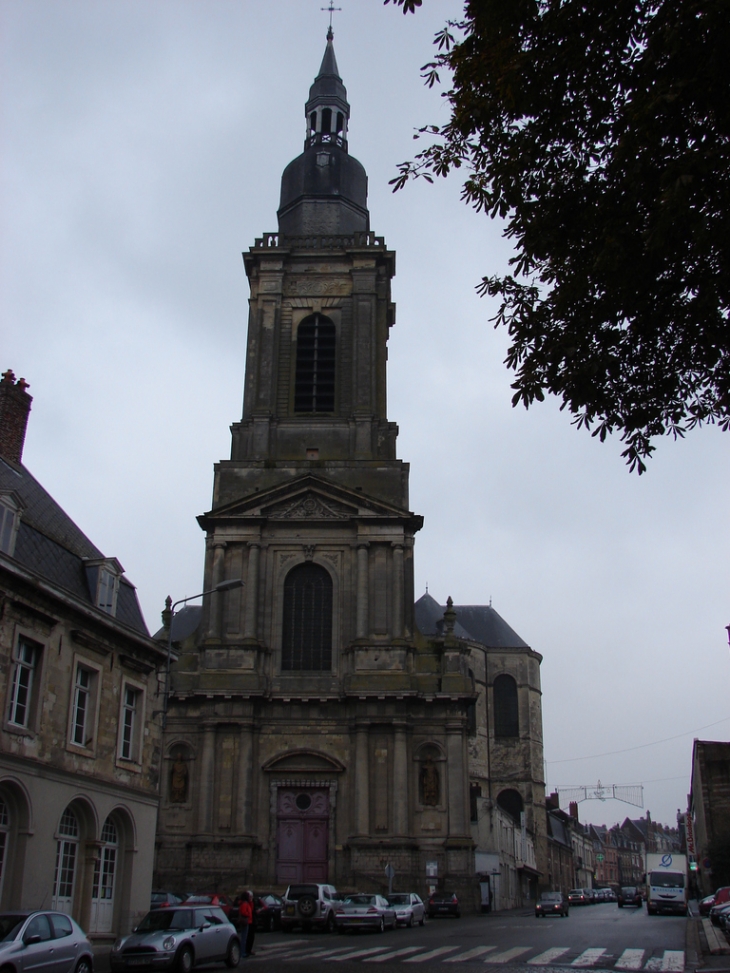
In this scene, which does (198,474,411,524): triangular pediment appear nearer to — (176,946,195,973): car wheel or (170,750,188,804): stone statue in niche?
→ (170,750,188,804): stone statue in niche

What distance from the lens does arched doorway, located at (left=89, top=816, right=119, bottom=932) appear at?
19.3 m

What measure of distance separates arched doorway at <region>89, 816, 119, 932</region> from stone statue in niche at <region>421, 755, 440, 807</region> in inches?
557

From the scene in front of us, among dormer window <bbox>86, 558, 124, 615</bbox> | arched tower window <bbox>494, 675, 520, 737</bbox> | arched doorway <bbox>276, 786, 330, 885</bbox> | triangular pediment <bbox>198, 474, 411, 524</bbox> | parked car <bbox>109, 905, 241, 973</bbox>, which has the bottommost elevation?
parked car <bbox>109, 905, 241, 973</bbox>

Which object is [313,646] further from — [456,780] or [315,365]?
[315,365]

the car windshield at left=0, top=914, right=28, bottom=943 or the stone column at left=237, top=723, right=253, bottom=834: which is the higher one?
the stone column at left=237, top=723, right=253, bottom=834

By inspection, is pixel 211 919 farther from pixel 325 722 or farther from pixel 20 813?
pixel 325 722

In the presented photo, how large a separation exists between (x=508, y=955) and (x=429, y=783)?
52.0 feet

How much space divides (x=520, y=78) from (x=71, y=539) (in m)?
15.9

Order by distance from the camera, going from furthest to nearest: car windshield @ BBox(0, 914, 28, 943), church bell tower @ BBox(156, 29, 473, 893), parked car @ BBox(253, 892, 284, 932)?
church bell tower @ BBox(156, 29, 473, 893) → parked car @ BBox(253, 892, 284, 932) → car windshield @ BBox(0, 914, 28, 943)

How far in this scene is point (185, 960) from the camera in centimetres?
1474

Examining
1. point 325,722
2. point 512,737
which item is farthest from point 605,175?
point 512,737

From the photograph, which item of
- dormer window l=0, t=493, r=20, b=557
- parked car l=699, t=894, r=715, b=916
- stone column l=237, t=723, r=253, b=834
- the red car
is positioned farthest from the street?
dormer window l=0, t=493, r=20, b=557

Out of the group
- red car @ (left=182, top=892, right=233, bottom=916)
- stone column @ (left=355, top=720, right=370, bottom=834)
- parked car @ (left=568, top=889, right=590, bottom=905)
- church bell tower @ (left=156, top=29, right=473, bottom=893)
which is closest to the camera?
red car @ (left=182, top=892, right=233, bottom=916)

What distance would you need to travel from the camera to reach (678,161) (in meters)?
7.62
